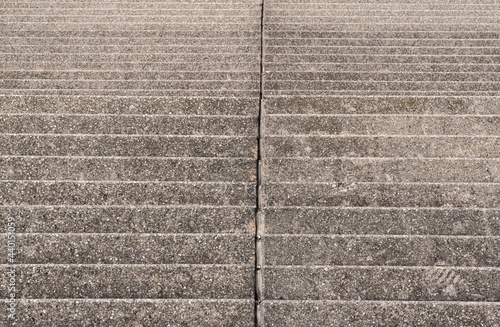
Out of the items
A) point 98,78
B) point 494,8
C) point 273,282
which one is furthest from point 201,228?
point 494,8

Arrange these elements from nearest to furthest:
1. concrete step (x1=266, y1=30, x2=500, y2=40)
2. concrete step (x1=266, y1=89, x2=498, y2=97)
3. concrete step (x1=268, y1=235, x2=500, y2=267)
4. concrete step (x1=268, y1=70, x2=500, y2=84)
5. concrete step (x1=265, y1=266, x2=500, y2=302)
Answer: concrete step (x1=265, y1=266, x2=500, y2=302), concrete step (x1=268, y1=235, x2=500, y2=267), concrete step (x1=266, y1=89, x2=498, y2=97), concrete step (x1=268, y1=70, x2=500, y2=84), concrete step (x1=266, y1=30, x2=500, y2=40)

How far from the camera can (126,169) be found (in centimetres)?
458

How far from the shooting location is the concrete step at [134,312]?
12.1 feet

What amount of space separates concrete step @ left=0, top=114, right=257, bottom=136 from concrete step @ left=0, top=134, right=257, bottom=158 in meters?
0.09

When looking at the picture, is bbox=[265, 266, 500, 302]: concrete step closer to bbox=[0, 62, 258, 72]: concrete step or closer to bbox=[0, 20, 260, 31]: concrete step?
bbox=[0, 62, 258, 72]: concrete step

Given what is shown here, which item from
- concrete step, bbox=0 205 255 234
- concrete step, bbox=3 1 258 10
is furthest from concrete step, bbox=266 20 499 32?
concrete step, bbox=0 205 255 234

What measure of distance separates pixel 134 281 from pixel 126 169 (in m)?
1.17

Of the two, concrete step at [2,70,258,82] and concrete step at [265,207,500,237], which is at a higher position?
concrete step at [2,70,258,82]

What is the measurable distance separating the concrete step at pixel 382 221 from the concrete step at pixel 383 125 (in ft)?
3.14

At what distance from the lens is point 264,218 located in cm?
425

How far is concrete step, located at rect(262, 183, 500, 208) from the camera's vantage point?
4402 mm

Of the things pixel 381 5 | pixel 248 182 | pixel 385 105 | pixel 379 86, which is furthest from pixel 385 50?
pixel 248 182

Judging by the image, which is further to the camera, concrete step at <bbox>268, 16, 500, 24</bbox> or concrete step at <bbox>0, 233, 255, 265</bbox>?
concrete step at <bbox>268, 16, 500, 24</bbox>

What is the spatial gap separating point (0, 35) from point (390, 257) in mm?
5870
